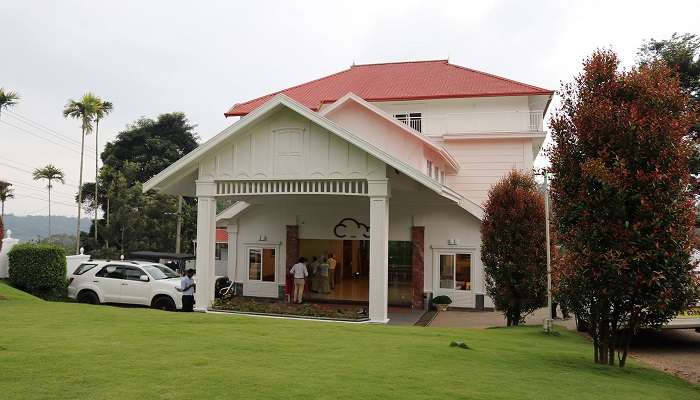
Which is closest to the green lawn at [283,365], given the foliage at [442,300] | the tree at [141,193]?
the foliage at [442,300]

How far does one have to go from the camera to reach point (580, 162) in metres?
8.24

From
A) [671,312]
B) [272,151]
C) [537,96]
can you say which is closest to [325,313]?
[272,151]

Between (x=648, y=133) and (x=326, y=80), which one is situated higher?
(x=326, y=80)

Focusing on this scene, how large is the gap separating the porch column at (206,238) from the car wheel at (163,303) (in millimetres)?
1179

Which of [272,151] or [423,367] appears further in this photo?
[272,151]

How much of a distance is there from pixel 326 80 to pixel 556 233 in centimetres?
2315

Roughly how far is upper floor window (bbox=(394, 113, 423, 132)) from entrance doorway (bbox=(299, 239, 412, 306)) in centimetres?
665

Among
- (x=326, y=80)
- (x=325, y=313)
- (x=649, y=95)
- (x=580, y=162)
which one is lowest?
(x=325, y=313)

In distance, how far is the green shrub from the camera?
54.4 feet

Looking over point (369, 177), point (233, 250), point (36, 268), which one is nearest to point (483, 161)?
point (369, 177)

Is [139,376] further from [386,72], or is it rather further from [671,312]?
[386,72]

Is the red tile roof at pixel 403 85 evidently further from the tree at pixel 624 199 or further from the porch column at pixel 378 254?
the tree at pixel 624 199

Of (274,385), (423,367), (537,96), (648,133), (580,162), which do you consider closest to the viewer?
(274,385)

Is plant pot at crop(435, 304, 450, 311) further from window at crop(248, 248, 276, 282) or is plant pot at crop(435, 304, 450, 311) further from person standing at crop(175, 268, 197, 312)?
person standing at crop(175, 268, 197, 312)
